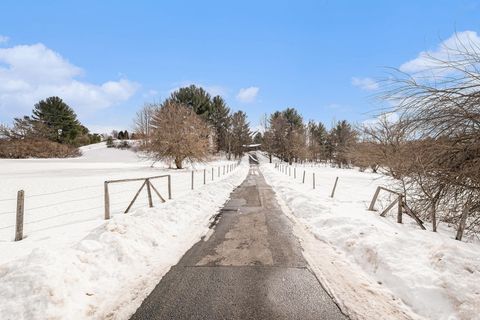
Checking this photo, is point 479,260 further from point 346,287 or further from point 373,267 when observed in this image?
point 346,287

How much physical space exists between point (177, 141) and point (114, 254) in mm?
29108

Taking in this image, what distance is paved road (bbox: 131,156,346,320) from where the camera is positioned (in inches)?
144

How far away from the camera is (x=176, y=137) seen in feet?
110

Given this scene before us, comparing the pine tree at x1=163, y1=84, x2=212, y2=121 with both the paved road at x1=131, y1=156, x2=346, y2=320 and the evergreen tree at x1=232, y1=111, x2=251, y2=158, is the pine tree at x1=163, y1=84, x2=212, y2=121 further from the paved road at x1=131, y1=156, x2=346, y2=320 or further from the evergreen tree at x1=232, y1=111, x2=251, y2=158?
the paved road at x1=131, y1=156, x2=346, y2=320

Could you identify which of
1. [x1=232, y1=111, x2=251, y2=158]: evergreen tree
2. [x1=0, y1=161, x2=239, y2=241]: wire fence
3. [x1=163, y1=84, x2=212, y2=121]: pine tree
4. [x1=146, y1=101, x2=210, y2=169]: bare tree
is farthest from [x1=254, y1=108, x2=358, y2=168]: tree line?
[x1=0, y1=161, x2=239, y2=241]: wire fence

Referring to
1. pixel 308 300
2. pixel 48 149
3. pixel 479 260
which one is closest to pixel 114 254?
pixel 308 300

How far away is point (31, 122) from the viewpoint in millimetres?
57719

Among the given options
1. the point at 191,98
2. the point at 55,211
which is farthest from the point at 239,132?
the point at 55,211

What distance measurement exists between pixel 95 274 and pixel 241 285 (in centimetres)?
224

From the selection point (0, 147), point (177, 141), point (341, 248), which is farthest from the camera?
point (0, 147)

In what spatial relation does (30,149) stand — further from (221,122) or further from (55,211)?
(55,211)

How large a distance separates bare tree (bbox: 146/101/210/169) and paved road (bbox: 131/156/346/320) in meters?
27.3

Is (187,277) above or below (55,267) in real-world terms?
below

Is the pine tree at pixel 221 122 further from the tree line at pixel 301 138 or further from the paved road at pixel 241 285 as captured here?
the paved road at pixel 241 285
